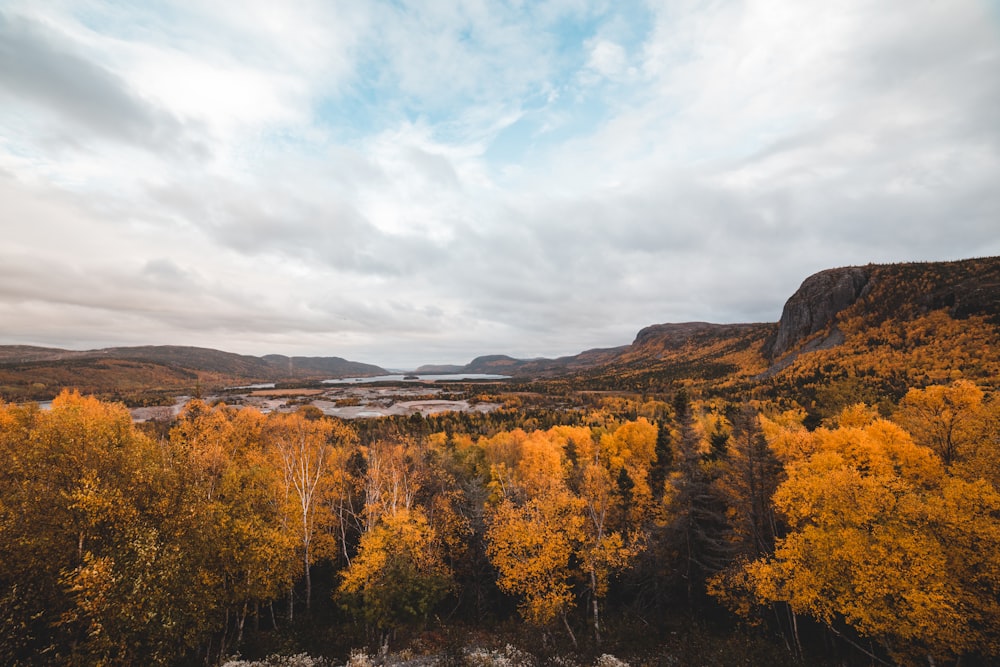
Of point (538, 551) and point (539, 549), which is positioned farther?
point (539, 549)

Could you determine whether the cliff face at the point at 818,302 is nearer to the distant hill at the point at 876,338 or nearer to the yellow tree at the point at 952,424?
the distant hill at the point at 876,338

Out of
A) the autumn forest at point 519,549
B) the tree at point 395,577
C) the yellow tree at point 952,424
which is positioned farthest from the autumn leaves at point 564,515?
the yellow tree at point 952,424

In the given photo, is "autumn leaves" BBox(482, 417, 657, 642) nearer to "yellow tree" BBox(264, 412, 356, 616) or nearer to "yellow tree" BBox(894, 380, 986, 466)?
"yellow tree" BBox(264, 412, 356, 616)

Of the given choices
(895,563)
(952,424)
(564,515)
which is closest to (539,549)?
(564,515)

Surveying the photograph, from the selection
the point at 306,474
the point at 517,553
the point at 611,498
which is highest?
the point at 306,474

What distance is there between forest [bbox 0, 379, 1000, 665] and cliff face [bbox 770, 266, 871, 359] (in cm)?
14848

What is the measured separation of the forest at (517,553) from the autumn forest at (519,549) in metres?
0.19

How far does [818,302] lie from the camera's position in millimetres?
168125

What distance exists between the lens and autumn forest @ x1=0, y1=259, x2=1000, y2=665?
1738cm

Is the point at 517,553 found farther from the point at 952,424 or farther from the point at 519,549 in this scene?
the point at 952,424

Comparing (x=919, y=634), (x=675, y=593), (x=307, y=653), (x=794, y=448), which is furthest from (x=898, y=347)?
(x=307, y=653)

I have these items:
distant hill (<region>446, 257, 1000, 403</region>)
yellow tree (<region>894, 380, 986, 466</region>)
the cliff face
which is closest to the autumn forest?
yellow tree (<region>894, 380, 986, 466</region>)

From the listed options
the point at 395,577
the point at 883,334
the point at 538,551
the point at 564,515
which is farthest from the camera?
the point at 883,334

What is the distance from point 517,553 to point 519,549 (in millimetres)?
736
